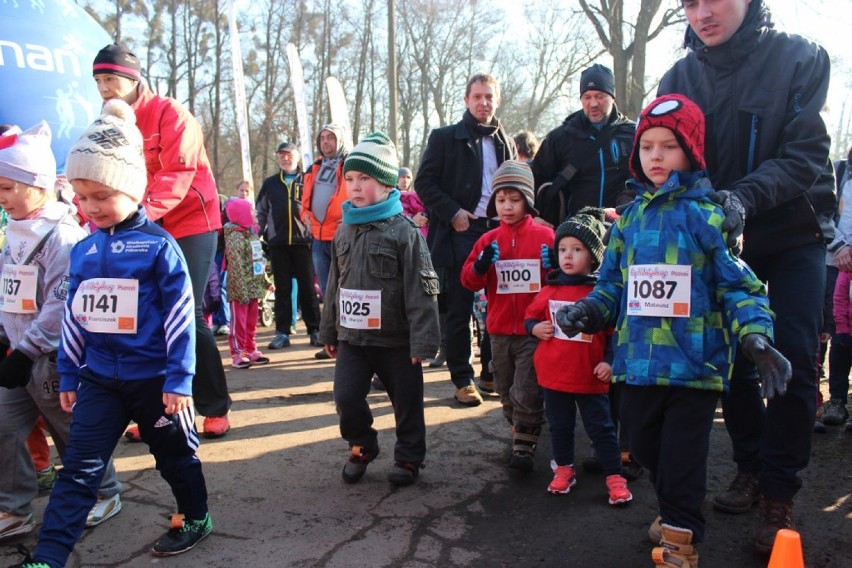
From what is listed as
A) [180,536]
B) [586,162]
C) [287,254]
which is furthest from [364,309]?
[287,254]

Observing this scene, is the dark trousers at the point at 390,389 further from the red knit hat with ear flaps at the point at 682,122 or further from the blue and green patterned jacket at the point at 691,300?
the red knit hat with ear flaps at the point at 682,122

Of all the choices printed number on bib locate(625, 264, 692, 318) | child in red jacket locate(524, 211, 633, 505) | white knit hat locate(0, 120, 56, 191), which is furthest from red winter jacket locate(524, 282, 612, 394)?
white knit hat locate(0, 120, 56, 191)

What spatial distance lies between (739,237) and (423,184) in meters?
2.99

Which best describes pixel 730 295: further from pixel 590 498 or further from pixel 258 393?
pixel 258 393

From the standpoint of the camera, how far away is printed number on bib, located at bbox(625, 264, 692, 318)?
2391 millimetres

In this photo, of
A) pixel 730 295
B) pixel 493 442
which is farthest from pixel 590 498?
pixel 730 295

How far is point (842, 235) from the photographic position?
14.8 ft

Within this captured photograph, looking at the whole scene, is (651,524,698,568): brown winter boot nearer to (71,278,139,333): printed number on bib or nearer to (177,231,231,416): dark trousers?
(71,278,139,333): printed number on bib

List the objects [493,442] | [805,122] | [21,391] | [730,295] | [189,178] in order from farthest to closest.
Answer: [493,442]
[189,178]
[21,391]
[805,122]
[730,295]

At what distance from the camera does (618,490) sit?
320 centimetres

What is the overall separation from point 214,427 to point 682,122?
315 cm

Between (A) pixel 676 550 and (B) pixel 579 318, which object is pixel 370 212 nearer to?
(B) pixel 579 318

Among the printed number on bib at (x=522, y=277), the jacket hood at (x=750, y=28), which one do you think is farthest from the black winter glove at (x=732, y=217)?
the printed number on bib at (x=522, y=277)

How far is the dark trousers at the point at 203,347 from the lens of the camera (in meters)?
3.94
